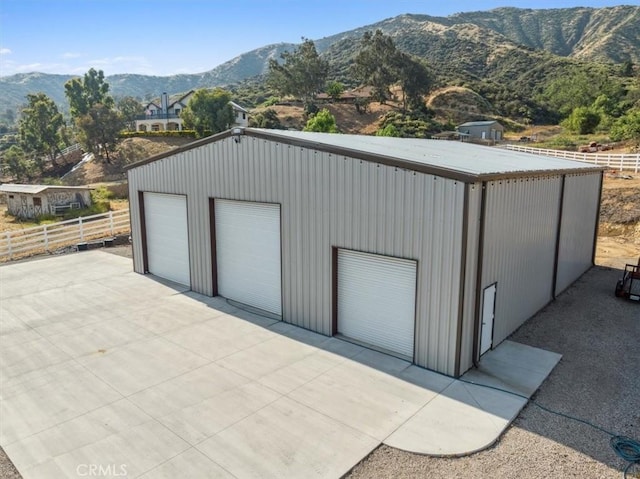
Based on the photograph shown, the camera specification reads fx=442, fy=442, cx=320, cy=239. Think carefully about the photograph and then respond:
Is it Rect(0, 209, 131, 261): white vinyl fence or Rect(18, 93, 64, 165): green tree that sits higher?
Rect(18, 93, 64, 165): green tree

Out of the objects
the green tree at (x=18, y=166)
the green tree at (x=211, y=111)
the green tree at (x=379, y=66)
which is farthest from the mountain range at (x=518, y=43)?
the green tree at (x=18, y=166)

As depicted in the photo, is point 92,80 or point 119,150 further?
point 92,80

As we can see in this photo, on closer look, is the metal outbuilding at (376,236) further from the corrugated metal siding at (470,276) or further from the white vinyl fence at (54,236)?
the white vinyl fence at (54,236)

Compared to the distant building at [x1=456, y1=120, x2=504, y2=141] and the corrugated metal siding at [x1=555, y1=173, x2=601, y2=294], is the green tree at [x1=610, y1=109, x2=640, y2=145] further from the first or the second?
the corrugated metal siding at [x1=555, y1=173, x2=601, y2=294]

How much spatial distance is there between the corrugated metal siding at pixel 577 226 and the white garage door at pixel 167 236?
34.8 ft

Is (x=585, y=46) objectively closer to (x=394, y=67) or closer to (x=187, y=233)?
(x=394, y=67)

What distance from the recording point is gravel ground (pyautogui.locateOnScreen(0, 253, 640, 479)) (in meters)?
5.38

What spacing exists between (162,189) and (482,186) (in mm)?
9694

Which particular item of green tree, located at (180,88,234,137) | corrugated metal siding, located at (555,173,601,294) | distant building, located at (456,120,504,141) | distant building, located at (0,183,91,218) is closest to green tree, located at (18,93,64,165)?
green tree, located at (180,88,234,137)

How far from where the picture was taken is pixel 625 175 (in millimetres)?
25922

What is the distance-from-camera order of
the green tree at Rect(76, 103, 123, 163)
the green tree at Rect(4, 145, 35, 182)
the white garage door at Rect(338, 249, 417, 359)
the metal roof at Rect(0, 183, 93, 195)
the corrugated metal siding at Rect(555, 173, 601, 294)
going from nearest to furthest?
1. the white garage door at Rect(338, 249, 417, 359)
2. the corrugated metal siding at Rect(555, 173, 601, 294)
3. the metal roof at Rect(0, 183, 93, 195)
4. the green tree at Rect(76, 103, 123, 163)
5. the green tree at Rect(4, 145, 35, 182)

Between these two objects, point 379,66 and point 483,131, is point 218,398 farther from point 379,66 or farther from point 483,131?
point 379,66

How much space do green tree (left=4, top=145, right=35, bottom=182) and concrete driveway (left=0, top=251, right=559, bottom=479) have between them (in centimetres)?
A: 4708

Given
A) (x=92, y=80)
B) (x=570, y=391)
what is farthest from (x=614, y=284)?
(x=92, y=80)
